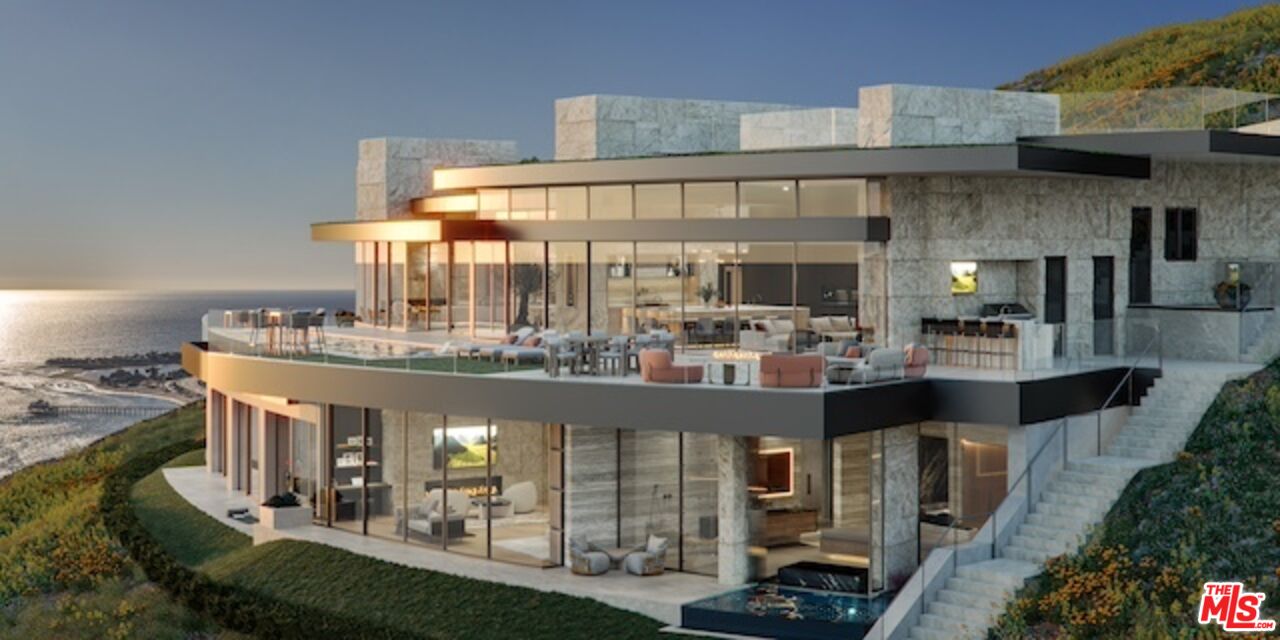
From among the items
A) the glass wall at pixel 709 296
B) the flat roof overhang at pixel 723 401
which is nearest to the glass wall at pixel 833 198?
the glass wall at pixel 709 296

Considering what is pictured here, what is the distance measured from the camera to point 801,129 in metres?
40.2

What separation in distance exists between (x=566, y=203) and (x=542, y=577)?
34.0 ft

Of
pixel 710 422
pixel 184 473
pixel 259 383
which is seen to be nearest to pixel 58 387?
pixel 184 473

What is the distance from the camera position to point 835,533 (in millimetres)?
29141

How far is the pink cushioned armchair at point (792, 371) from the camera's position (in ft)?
89.3

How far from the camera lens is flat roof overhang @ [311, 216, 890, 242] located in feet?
106

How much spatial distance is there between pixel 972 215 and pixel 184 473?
22559 mm

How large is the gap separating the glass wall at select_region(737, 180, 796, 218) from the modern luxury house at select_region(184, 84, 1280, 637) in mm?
65

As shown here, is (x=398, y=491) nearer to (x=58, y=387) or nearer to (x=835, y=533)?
(x=835, y=533)

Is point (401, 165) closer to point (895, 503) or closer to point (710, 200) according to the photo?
point (710, 200)

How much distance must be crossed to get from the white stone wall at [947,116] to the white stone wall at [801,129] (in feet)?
11.8

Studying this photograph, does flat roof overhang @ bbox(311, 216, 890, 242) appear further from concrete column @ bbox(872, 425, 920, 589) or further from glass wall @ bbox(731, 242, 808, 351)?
concrete column @ bbox(872, 425, 920, 589)

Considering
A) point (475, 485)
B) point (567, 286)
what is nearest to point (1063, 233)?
point (567, 286)

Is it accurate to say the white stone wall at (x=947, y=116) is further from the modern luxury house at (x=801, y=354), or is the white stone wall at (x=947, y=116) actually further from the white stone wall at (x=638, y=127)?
the white stone wall at (x=638, y=127)
